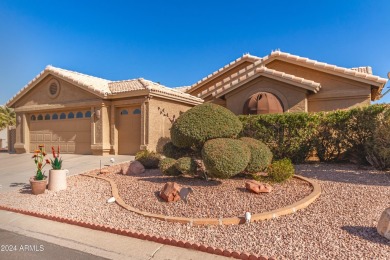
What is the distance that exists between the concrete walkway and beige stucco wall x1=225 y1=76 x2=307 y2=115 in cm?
1127

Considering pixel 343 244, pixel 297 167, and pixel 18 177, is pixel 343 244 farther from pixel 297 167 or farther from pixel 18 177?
pixel 18 177

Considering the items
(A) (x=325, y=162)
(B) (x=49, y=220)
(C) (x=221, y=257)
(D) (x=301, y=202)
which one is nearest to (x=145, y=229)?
(C) (x=221, y=257)

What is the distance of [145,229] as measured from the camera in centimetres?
479

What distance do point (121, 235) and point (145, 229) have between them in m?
0.44

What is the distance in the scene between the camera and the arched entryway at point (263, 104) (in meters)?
13.0

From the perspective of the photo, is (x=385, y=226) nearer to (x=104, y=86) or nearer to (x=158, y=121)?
(x=158, y=121)

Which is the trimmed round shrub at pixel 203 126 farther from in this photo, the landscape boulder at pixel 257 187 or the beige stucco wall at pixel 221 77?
the beige stucco wall at pixel 221 77

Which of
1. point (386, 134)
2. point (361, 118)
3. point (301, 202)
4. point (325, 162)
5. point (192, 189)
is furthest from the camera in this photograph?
point (325, 162)

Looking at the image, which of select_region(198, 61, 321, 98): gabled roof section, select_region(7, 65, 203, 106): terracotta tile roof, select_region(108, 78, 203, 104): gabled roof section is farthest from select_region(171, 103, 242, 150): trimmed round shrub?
select_region(198, 61, 321, 98): gabled roof section

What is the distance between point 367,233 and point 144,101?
11.4m

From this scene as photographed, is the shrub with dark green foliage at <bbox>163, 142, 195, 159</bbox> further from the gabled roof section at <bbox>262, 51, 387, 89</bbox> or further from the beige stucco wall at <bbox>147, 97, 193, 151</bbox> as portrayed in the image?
the gabled roof section at <bbox>262, 51, 387, 89</bbox>

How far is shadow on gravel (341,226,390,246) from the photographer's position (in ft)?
12.7

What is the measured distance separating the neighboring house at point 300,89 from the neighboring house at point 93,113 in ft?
11.9

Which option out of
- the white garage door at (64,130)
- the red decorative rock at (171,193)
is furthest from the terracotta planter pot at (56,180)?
the white garage door at (64,130)
